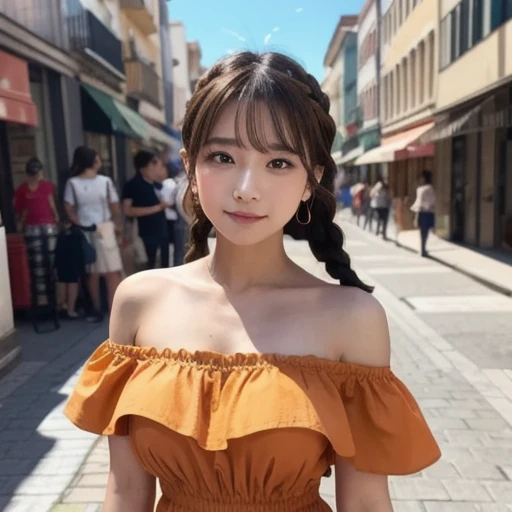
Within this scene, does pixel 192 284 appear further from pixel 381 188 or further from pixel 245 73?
pixel 381 188

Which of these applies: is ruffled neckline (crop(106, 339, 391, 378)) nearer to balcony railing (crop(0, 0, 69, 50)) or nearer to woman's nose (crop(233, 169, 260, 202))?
woman's nose (crop(233, 169, 260, 202))

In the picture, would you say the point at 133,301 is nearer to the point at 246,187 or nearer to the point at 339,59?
the point at 246,187

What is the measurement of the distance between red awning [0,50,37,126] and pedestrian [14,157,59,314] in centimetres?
49

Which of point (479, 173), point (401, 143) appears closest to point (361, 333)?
point (479, 173)

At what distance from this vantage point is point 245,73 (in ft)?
4.00

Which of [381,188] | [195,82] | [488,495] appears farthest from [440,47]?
[195,82]

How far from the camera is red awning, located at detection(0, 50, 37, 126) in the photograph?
215 inches

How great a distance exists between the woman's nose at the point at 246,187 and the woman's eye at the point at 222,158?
43mm

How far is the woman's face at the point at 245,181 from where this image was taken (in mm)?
1204

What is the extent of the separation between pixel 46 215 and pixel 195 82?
5128 mm

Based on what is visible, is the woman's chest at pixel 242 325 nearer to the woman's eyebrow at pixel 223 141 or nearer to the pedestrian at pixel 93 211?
the woman's eyebrow at pixel 223 141

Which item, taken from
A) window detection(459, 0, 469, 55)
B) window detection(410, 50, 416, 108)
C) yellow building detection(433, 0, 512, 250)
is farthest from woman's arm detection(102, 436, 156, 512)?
window detection(410, 50, 416, 108)

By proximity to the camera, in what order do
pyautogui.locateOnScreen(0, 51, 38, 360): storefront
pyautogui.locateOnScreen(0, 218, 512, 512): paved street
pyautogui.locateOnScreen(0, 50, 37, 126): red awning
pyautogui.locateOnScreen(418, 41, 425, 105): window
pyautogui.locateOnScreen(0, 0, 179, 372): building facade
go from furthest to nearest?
pyautogui.locateOnScreen(418, 41, 425, 105): window < pyautogui.locateOnScreen(0, 0, 179, 372): building facade < pyautogui.locateOnScreen(0, 50, 37, 126): red awning < pyautogui.locateOnScreen(0, 51, 38, 360): storefront < pyautogui.locateOnScreen(0, 218, 512, 512): paved street

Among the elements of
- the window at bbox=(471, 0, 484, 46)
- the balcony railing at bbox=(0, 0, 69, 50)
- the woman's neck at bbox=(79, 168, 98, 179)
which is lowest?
the woman's neck at bbox=(79, 168, 98, 179)
